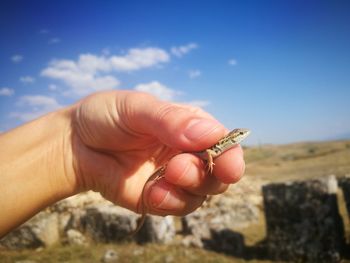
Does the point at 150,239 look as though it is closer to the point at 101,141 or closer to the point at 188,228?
the point at 188,228

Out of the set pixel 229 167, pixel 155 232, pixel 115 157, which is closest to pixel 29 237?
pixel 155 232

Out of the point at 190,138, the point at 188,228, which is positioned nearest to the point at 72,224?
the point at 188,228

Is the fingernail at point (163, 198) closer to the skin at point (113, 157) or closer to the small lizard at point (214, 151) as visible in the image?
the skin at point (113, 157)

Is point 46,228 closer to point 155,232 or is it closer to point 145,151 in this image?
point 155,232

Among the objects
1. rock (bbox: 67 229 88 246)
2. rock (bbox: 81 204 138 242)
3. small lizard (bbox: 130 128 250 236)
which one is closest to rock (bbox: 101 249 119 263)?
rock (bbox: 81 204 138 242)

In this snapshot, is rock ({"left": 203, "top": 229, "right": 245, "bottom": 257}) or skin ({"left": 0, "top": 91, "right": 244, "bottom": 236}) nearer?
skin ({"left": 0, "top": 91, "right": 244, "bottom": 236})

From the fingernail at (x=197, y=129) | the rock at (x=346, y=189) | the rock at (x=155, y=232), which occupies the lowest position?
the rock at (x=155, y=232)

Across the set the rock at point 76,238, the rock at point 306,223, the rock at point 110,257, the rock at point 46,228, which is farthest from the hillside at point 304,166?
the rock at point 46,228

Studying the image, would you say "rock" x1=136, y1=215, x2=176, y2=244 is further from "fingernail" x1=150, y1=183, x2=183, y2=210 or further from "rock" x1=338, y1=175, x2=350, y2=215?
"fingernail" x1=150, y1=183, x2=183, y2=210
